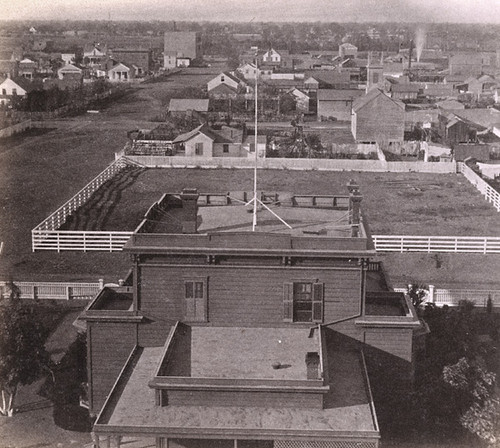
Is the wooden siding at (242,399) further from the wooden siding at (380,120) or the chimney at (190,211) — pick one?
the wooden siding at (380,120)

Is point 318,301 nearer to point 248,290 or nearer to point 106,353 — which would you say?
point 248,290

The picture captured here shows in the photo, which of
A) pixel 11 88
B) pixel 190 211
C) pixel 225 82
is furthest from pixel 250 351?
pixel 225 82

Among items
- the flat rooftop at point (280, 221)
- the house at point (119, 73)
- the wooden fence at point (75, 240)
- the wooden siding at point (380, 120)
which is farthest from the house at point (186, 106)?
the flat rooftop at point (280, 221)

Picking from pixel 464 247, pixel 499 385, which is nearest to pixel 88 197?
pixel 464 247

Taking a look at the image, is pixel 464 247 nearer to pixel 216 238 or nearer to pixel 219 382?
pixel 216 238

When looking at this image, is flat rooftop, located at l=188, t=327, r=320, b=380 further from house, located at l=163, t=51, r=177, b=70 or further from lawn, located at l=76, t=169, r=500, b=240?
house, located at l=163, t=51, r=177, b=70

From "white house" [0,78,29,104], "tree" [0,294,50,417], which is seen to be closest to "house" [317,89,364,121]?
"white house" [0,78,29,104]

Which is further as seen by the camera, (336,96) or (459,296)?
(336,96)
